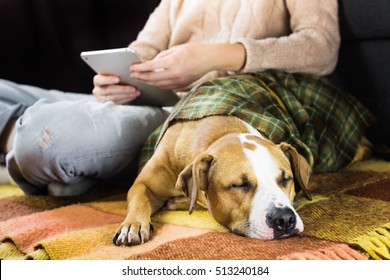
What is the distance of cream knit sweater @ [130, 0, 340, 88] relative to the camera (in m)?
1.38

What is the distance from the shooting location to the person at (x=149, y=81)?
1250 millimetres

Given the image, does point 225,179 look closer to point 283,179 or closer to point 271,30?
point 283,179

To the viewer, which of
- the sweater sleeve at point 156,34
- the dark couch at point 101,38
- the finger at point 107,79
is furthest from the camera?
the sweater sleeve at point 156,34

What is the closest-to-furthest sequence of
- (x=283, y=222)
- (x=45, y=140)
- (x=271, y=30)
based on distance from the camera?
(x=283, y=222)
(x=45, y=140)
(x=271, y=30)

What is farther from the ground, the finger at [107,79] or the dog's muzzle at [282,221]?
the finger at [107,79]

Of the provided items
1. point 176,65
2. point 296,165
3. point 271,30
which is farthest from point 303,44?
point 296,165

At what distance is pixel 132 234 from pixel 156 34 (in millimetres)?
890

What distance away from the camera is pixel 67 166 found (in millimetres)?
1250

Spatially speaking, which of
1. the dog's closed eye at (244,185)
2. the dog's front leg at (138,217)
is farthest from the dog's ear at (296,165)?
the dog's front leg at (138,217)

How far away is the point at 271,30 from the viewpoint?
1474mm

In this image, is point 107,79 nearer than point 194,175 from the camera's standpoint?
No

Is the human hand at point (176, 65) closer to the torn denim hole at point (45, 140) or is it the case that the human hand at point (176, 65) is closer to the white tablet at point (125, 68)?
the white tablet at point (125, 68)
